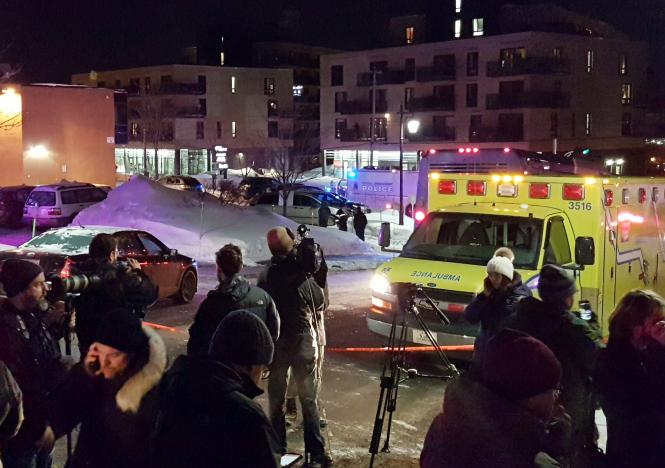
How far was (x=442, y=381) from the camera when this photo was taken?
9570 millimetres

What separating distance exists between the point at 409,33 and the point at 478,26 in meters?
6.36

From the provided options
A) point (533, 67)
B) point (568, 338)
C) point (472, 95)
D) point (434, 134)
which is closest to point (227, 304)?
point (568, 338)

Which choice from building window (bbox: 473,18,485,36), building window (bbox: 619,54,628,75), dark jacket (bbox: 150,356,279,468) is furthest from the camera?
building window (bbox: 473,18,485,36)

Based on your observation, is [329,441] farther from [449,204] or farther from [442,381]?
[449,204]

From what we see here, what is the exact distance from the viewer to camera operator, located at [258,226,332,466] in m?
6.31

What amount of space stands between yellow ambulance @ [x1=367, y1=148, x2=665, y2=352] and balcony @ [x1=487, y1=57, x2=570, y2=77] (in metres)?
48.2

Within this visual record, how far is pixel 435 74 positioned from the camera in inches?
2483

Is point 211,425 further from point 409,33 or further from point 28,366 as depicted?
point 409,33

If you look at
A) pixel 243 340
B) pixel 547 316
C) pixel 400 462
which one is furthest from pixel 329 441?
pixel 243 340

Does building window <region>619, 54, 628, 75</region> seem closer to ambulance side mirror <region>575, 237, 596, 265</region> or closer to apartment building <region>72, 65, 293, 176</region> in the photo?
apartment building <region>72, 65, 293, 176</region>

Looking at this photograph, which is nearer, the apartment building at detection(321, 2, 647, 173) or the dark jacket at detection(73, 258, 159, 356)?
the dark jacket at detection(73, 258, 159, 356)

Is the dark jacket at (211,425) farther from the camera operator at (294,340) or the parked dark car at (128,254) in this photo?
the parked dark car at (128,254)

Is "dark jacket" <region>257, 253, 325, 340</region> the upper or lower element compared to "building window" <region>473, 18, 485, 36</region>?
lower

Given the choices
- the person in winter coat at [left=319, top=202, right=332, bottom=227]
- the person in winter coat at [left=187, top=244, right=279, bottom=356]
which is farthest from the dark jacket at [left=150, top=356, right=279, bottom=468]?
the person in winter coat at [left=319, top=202, right=332, bottom=227]
